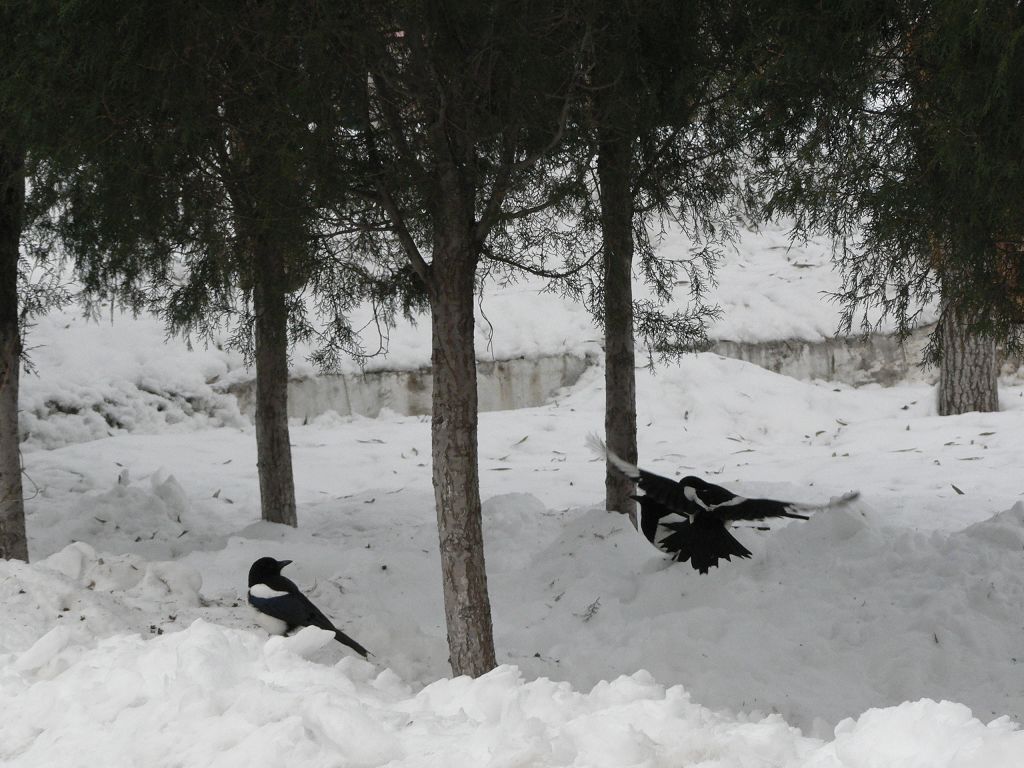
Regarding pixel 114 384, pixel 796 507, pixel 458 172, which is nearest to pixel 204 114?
pixel 458 172

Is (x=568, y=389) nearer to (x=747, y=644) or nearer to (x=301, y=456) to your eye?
(x=301, y=456)

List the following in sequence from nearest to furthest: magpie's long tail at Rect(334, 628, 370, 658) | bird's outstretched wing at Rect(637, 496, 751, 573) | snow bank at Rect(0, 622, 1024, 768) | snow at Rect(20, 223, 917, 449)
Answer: snow bank at Rect(0, 622, 1024, 768) → magpie's long tail at Rect(334, 628, 370, 658) → bird's outstretched wing at Rect(637, 496, 751, 573) → snow at Rect(20, 223, 917, 449)

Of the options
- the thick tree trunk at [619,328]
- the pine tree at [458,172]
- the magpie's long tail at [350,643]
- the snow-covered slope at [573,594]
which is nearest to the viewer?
the snow-covered slope at [573,594]

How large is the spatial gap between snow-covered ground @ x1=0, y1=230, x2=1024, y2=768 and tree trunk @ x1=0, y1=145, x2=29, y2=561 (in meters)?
0.76

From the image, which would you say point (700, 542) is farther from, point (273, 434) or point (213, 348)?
point (213, 348)

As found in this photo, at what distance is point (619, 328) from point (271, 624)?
349cm

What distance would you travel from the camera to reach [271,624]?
491cm

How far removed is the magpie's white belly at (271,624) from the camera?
4.89 m

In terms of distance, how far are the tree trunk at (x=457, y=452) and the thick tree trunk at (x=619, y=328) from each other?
1.70m

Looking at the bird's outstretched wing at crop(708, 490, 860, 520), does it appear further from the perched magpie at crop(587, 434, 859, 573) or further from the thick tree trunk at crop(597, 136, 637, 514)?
the thick tree trunk at crop(597, 136, 637, 514)

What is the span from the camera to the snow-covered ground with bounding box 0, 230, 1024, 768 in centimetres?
294

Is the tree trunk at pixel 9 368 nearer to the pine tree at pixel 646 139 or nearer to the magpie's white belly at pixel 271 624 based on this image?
the magpie's white belly at pixel 271 624

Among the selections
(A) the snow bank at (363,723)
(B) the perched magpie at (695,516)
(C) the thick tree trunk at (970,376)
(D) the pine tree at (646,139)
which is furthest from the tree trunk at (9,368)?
(C) the thick tree trunk at (970,376)

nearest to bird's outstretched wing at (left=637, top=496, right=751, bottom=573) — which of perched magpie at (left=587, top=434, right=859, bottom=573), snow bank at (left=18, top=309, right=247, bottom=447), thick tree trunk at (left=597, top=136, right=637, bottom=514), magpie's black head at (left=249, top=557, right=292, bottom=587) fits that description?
perched magpie at (left=587, top=434, right=859, bottom=573)
